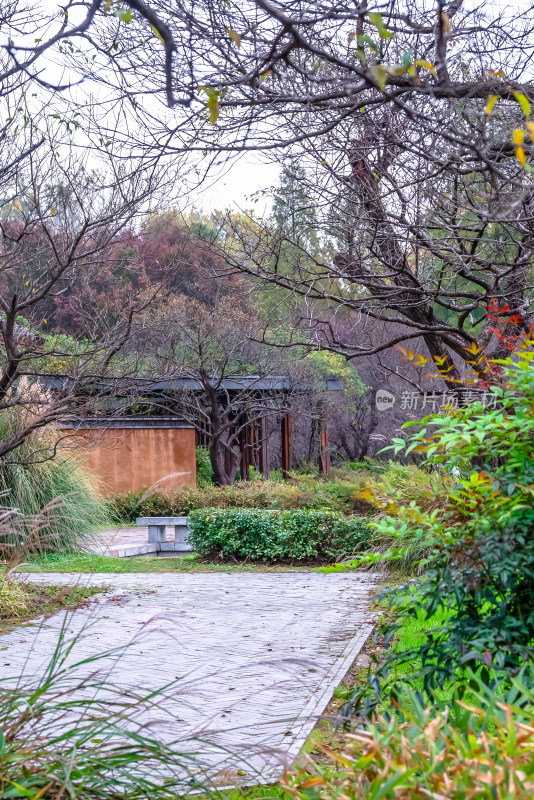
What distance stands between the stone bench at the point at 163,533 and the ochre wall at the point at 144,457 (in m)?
4.58

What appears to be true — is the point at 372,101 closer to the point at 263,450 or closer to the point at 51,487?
the point at 51,487

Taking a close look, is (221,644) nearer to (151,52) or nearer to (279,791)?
(279,791)

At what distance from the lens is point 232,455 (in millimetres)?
19656

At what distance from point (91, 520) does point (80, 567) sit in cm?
145

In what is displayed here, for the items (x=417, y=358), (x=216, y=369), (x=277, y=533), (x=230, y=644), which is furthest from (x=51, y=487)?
(x=417, y=358)

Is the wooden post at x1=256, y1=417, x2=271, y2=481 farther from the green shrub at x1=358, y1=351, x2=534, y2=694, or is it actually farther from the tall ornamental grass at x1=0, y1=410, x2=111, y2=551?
the green shrub at x1=358, y1=351, x2=534, y2=694

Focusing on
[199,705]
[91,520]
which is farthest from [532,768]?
[91,520]

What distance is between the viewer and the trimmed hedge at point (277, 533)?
36.5 ft

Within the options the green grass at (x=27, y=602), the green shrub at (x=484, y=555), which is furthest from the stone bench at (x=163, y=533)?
the green shrub at (x=484, y=555)

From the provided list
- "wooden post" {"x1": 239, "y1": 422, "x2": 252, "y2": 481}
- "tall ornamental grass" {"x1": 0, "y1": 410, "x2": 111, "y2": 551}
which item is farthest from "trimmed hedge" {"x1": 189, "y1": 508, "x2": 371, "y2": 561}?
"wooden post" {"x1": 239, "y1": 422, "x2": 252, "y2": 481}

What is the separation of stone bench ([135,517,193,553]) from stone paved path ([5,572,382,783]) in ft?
8.66

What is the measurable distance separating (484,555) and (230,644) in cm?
403

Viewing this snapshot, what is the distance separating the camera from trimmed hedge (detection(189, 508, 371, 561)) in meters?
11.1

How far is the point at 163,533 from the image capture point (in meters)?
13.6
